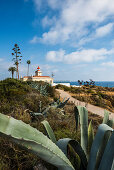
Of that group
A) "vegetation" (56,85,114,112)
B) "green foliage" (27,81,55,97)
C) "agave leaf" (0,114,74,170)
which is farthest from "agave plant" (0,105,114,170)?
"green foliage" (27,81,55,97)

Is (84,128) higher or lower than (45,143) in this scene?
lower

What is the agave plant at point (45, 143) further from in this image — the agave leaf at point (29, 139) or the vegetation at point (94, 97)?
the vegetation at point (94, 97)

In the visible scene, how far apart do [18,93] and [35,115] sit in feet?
9.35

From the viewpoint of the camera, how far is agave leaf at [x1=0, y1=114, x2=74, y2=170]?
2.42 ft

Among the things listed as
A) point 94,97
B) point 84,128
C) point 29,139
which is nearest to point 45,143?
point 29,139

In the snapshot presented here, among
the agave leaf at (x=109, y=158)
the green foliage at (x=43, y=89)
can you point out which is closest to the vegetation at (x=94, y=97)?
the green foliage at (x=43, y=89)

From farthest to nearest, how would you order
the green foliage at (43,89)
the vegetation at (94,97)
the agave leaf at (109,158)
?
the green foliage at (43,89) → the vegetation at (94,97) → the agave leaf at (109,158)

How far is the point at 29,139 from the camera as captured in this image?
82cm

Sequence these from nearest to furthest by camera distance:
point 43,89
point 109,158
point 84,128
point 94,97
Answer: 1. point 109,158
2. point 84,128
3. point 43,89
4. point 94,97

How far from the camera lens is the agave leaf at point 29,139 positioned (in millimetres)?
738

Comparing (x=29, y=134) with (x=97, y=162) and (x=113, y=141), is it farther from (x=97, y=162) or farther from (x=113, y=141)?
(x=97, y=162)

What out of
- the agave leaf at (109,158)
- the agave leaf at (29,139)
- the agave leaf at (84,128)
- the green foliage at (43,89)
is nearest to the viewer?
the agave leaf at (29,139)

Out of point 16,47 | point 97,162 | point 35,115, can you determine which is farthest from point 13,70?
point 97,162

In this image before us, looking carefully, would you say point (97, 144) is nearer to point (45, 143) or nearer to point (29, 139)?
point (45, 143)
